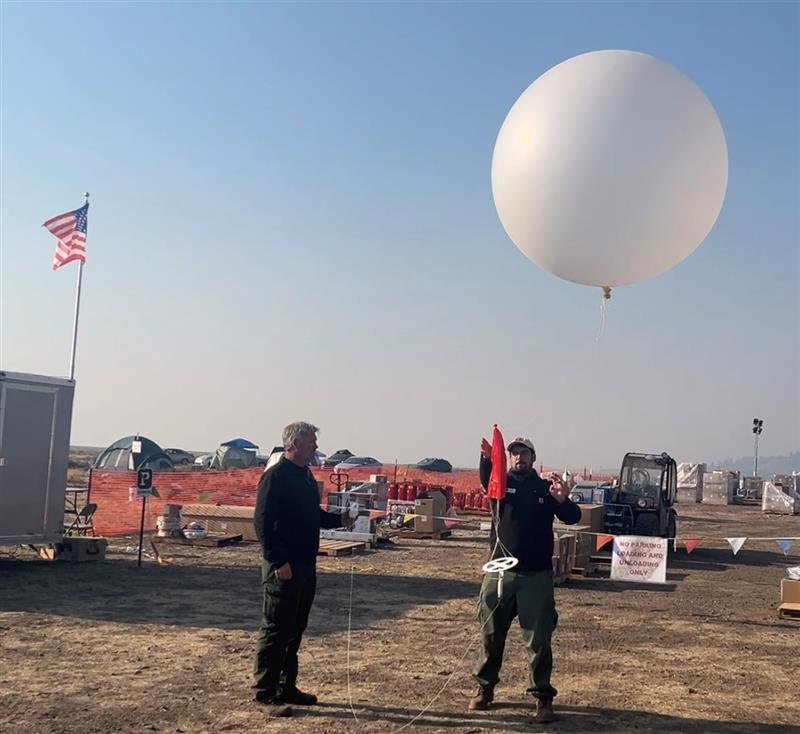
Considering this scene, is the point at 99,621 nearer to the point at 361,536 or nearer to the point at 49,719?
the point at 49,719

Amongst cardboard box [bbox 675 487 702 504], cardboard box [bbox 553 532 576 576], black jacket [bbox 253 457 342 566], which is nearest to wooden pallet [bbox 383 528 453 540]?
cardboard box [bbox 553 532 576 576]

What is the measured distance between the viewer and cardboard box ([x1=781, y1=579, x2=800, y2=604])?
11.4 meters

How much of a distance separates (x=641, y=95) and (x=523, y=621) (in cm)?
409

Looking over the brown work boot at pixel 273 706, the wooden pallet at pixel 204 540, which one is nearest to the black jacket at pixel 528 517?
the brown work boot at pixel 273 706

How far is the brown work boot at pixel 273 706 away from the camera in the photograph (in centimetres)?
641

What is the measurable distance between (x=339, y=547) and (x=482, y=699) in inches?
413

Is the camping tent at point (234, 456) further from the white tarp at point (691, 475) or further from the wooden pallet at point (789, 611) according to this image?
the wooden pallet at point (789, 611)

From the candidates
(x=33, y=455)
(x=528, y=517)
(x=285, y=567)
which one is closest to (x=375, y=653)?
(x=285, y=567)

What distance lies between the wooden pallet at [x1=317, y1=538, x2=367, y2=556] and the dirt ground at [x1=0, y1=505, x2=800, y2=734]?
1365 millimetres

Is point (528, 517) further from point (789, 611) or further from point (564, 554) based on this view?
point (564, 554)

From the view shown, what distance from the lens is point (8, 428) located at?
527 inches

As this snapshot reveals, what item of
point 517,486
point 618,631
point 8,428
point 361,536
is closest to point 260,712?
point 517,486

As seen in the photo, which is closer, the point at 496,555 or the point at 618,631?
the point at 496,555

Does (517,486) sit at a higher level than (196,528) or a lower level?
higher
